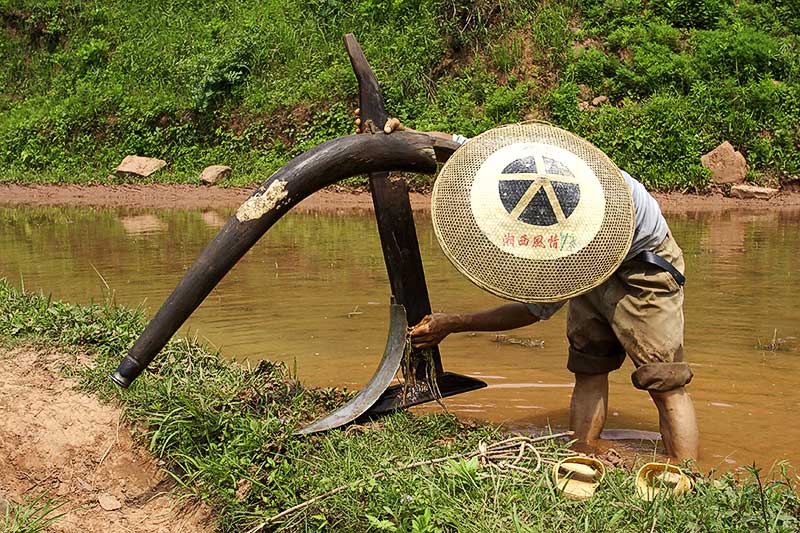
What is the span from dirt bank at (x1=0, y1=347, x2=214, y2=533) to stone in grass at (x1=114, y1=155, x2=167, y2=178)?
10.1m

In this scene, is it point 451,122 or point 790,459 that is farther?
point 451,122

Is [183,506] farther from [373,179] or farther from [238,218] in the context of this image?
[373,179]

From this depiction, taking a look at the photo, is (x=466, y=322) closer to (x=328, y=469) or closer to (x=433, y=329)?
(x=433, y=329)

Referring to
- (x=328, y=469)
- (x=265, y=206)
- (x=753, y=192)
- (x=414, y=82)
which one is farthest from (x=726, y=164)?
(x=328, y=469)

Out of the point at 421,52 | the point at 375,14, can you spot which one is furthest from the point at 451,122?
the point at 375,14

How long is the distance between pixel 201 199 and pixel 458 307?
6.63 m

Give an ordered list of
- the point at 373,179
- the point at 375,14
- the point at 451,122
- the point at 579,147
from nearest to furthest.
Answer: the point at 579,147 < the point at 373,179 < the point at 451,122 < the point at 375,14

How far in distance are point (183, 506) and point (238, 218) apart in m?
1.00

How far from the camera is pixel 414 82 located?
12891mm

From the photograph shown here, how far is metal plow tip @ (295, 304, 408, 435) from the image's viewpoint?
3.37 m

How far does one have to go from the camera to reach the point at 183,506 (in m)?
3.03

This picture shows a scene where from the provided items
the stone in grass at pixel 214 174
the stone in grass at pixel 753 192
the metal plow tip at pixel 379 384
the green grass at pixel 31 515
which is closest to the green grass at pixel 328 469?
the metal plow tip at pixel 379 384

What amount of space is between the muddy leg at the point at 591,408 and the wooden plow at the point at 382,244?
0.51 meters

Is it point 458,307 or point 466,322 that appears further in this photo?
point 458,307
